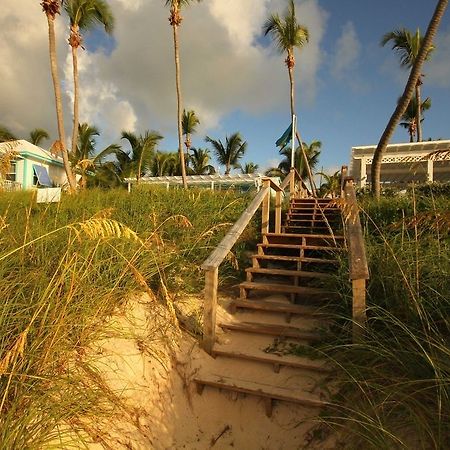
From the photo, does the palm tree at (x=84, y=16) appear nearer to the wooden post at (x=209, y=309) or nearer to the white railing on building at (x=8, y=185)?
the white railing on building at (x=8, y=185)

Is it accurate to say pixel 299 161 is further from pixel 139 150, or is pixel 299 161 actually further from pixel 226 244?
pixel 226 244

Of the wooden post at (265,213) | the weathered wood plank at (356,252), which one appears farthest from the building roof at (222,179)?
the weathered wood plank at (356,252)

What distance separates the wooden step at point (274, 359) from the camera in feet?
11.8

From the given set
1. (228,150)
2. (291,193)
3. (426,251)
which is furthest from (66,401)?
(228,150)

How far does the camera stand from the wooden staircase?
3498mm

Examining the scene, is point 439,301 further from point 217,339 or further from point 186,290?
point 186,290

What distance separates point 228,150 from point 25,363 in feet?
94.6

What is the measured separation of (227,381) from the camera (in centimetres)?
360

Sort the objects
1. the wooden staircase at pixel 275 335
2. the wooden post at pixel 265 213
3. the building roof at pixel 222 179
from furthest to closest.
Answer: the building roof at pixel 222 179 → the wooden post at pixel 265 213 → the wooden staircase at pixel 275 335

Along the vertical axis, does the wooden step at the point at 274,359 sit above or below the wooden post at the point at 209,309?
below

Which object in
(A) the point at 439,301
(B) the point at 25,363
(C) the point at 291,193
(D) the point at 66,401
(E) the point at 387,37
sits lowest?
(D) the point at 66,401

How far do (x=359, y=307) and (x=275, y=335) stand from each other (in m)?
1.25

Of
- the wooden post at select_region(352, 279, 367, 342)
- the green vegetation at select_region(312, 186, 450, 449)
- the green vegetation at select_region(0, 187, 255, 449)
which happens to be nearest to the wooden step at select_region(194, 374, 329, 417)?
the green vegetation at select_region(312, 186, 450, 449)

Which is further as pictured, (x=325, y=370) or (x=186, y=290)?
(x=186, y=290)
